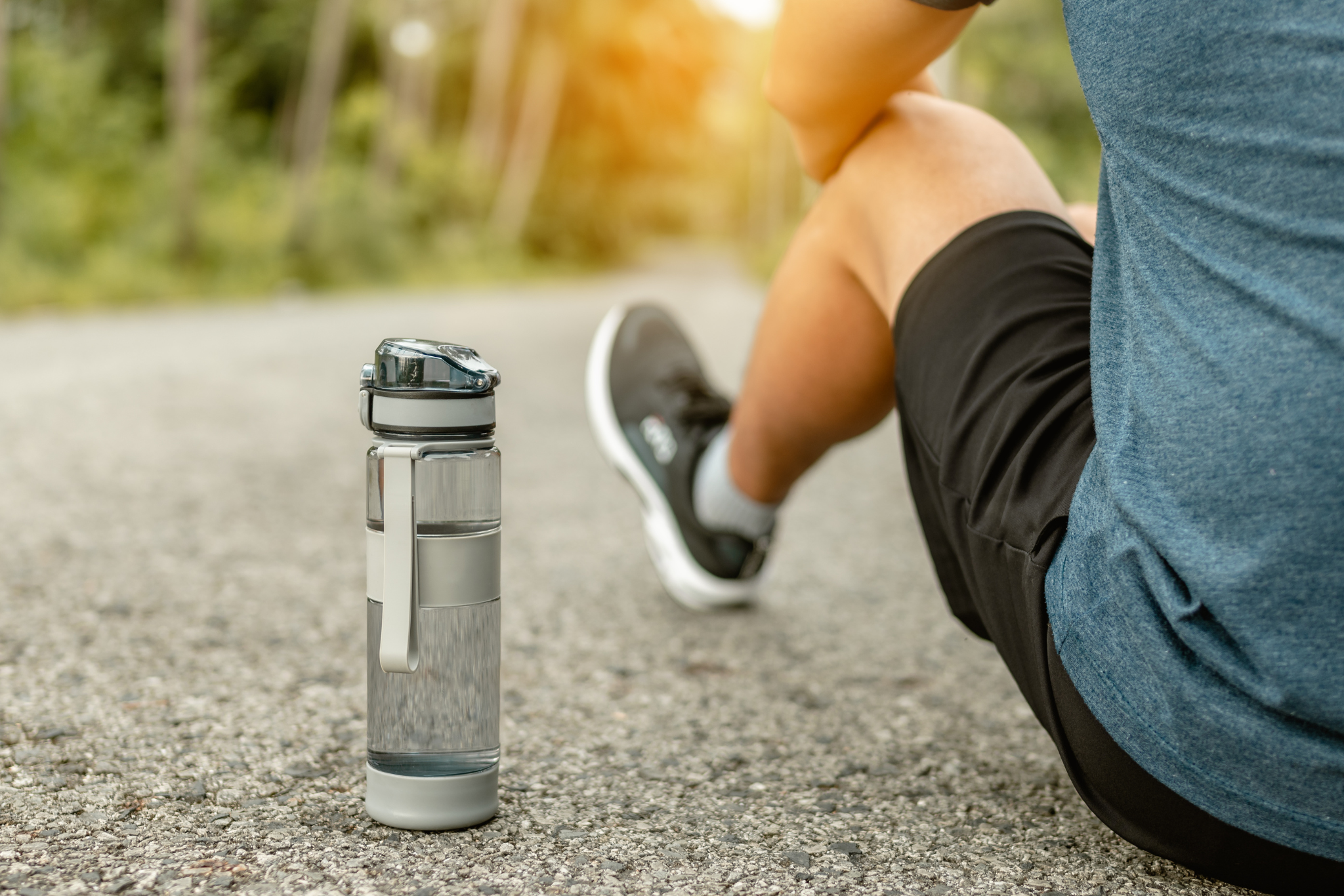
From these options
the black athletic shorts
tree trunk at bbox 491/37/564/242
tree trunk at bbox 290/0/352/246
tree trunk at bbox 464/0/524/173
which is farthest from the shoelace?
tree trunk at bbox 491/37/564/242

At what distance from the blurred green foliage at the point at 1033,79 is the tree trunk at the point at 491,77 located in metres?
10.5

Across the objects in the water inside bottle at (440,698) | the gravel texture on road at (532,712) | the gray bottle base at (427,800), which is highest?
the water inside bottle at (440,698)

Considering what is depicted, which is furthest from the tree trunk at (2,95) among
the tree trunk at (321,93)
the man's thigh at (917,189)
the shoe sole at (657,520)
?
the man's thigh at (917,189)

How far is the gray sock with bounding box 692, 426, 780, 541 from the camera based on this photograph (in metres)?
1.79

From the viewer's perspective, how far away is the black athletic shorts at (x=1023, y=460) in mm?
936

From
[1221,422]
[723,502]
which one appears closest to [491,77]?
[723,502]

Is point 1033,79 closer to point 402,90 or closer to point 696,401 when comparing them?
point 402,90

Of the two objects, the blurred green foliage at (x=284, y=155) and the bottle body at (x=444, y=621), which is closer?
the bottle body at (x=444, y=621)

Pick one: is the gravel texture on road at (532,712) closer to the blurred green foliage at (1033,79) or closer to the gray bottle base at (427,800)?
the gray bottle base at (427,800)

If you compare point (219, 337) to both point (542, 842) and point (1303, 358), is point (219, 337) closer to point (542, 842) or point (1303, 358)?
point (542, 842)

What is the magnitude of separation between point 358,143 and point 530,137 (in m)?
5.66

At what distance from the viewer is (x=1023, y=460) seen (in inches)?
39.8

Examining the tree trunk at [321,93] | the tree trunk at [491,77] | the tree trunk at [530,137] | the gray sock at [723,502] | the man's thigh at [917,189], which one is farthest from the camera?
the tree trunk at [530,137]

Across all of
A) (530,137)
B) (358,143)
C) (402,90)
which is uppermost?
(402,90)
